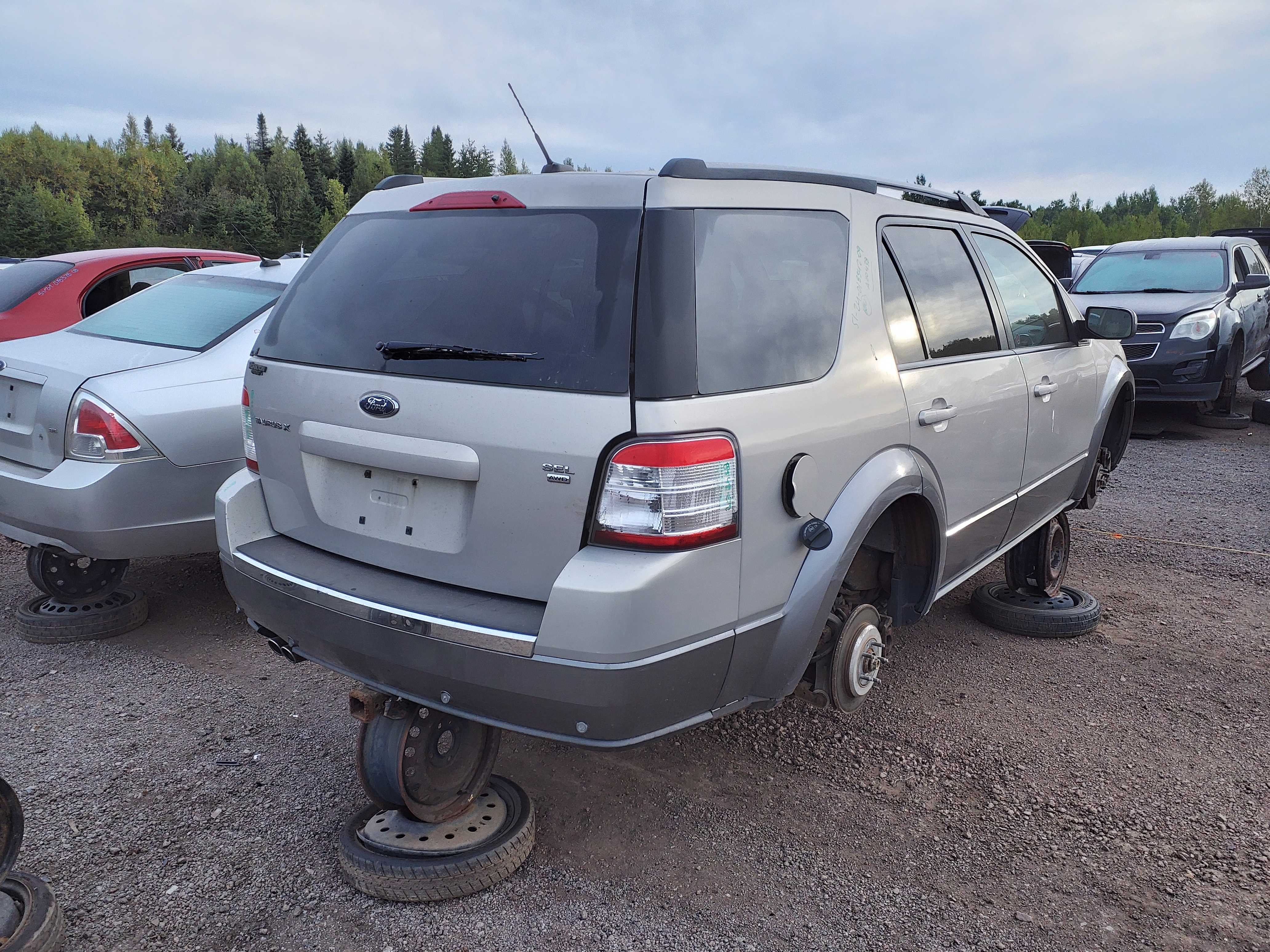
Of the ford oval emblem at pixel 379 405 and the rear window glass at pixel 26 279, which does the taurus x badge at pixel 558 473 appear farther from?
the rear window glass at pixel 26 279

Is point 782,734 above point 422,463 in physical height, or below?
below

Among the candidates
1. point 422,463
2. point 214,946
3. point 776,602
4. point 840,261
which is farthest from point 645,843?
point 840,261

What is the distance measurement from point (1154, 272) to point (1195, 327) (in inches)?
60.5

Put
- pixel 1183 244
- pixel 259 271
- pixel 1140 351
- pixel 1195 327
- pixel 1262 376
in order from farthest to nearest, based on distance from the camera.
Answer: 1. pixel 1262 376
2. pixel 1183 244
3. pixel 1140 351
4. pixel 1195 327
5. pixel 259 271

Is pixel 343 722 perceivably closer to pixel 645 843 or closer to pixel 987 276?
pixel 645 843

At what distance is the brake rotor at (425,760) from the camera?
2480 mm

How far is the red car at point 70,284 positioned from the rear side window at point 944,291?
4919mm

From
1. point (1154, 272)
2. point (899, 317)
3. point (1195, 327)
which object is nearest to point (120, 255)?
point (899, 317)

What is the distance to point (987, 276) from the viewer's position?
3.68 meters

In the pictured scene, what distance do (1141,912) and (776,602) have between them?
129 centimetres

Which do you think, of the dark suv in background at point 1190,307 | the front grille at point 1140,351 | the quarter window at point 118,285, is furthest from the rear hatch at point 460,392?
the front grille at point 1140,351

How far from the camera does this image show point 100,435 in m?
3.69

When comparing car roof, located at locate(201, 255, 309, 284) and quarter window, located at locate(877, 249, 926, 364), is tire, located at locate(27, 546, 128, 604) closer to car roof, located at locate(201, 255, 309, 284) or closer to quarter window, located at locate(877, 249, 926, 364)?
car roof, located at locate(201, 255, 309, 284)

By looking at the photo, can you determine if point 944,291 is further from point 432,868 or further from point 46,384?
point 46,384
